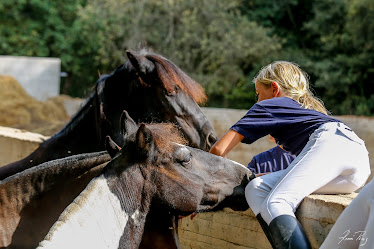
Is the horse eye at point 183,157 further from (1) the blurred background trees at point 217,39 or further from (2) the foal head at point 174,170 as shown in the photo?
(1) the blurred background trees at point 217,39

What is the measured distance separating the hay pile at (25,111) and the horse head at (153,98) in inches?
226

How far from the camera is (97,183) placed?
281 cm

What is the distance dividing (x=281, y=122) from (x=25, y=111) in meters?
9.28

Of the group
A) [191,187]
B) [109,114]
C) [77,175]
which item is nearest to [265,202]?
[191,187]

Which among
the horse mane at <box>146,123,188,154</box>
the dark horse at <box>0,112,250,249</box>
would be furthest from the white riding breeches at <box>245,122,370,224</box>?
the horse mane at <box>146,123,188,154</box>

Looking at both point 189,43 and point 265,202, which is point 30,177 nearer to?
point 265,202

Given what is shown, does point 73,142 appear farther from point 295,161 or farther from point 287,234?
point 287,234

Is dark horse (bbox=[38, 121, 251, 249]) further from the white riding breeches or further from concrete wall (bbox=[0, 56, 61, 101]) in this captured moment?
concrete wall (bbox=[0, 56, 61, 101])

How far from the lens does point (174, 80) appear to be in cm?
474

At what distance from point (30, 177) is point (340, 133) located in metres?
1.99

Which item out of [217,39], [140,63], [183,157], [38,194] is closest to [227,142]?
[183,157]

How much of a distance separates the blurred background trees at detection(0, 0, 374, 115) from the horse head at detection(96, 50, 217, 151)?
9981 mm

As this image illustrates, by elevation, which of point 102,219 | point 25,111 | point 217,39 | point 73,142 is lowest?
point 25,111

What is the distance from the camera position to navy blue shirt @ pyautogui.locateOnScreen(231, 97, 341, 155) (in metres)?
3.08
